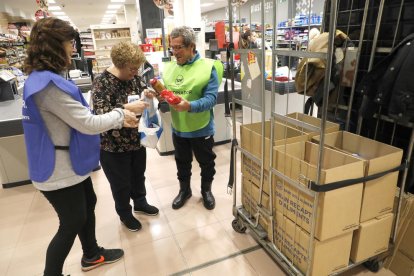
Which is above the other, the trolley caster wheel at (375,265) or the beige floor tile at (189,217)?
the trolley caster wheel at (375,265)

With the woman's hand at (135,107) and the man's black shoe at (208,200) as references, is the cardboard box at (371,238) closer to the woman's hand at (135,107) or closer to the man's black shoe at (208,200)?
the man's black shoe at (208,200)

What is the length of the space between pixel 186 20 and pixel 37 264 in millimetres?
4003

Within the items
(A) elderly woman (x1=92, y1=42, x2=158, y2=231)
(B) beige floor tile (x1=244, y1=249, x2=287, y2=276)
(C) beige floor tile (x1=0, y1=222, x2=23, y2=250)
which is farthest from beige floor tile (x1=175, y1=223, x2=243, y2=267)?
(C) beige floor tile (x1=0, y1=222, x2=23, y2=250)

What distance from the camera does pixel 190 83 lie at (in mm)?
2248

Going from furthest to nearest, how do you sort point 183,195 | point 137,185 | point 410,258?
point 183,195 < point 137,185 < point 410,258

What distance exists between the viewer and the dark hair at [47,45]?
133 centimetres

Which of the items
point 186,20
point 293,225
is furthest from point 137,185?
point 186,20

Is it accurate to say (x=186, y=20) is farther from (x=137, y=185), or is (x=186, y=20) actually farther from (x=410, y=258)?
(x=410, y=258)

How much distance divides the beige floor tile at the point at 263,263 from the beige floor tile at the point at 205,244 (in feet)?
0.44

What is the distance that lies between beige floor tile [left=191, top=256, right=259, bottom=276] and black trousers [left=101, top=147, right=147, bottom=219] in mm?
797

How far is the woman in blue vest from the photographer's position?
133 cm

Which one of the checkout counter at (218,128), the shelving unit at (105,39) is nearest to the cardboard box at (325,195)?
the checkout counter at (218,128)

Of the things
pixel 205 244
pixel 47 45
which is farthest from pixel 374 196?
pixel 47 45

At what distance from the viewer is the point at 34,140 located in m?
1.38
